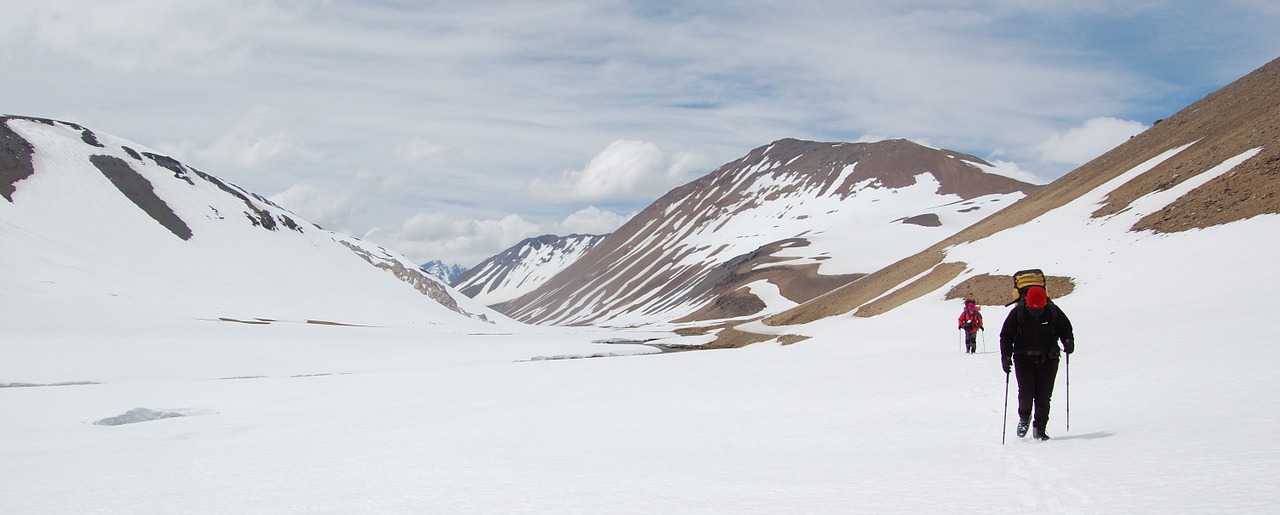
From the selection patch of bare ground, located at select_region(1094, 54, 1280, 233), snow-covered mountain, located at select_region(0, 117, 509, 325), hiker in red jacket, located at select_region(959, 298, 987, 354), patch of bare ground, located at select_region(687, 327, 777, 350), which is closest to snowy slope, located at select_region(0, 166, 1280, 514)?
hiker in red jacket, located at select_region(959, 298, 987, 354)

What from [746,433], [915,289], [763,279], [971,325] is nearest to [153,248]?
[915,289]

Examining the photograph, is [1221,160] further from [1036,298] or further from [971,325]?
[1036,298]

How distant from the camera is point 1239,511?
5.89 metres

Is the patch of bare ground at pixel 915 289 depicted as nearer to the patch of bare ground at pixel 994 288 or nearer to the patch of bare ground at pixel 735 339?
the patch of bare ground at pixel 994 288

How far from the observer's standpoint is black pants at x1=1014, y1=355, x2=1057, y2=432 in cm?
1030

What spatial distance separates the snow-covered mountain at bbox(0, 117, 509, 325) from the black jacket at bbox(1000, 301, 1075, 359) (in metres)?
61.4

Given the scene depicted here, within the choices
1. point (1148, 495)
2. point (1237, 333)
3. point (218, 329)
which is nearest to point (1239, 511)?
point (1148, 495)

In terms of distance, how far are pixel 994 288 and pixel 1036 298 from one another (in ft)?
108

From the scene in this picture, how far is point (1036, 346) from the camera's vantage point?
10.4 meters

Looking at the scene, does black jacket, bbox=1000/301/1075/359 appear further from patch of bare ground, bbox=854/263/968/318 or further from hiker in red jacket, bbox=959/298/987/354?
patch of bare ground, bbox=854/263/968/318

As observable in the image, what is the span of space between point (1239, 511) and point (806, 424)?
29.3 ft

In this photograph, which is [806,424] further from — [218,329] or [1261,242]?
[218,329]

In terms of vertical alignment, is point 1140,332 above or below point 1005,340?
above

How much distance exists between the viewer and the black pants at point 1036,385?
10.3m
